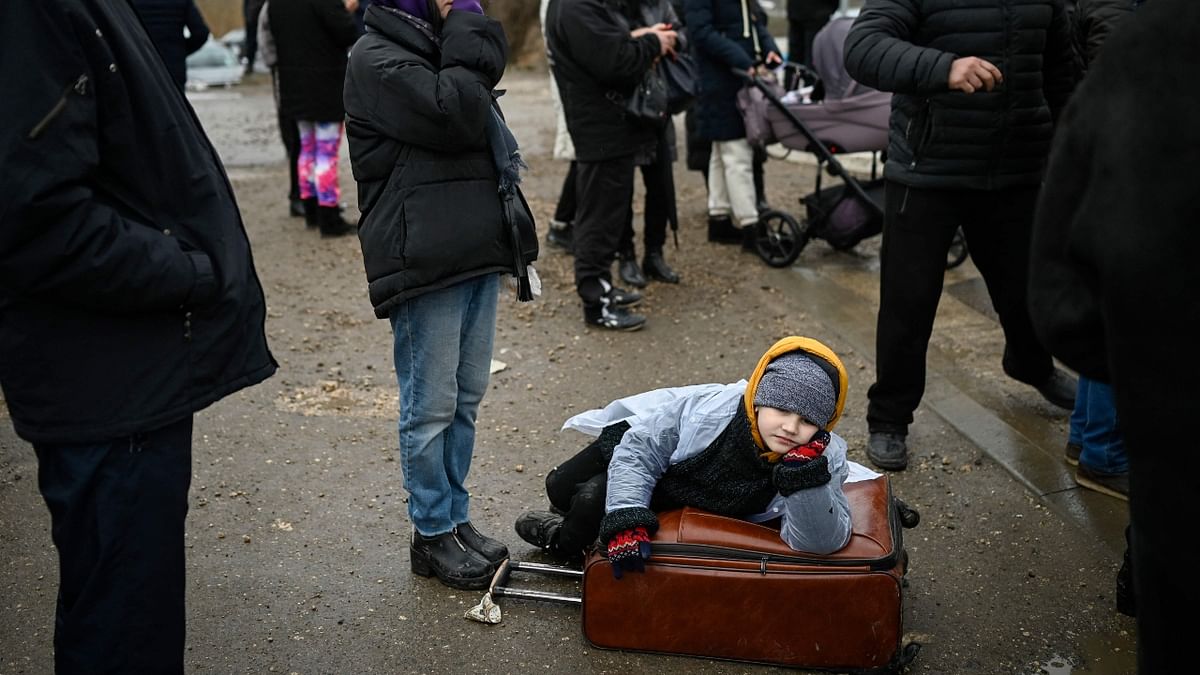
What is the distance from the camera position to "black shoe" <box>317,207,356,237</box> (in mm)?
8156

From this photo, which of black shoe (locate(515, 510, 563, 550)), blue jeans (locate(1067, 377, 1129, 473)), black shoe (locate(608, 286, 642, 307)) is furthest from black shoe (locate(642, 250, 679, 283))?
black shoe (locate(515, 510, 563, 550))

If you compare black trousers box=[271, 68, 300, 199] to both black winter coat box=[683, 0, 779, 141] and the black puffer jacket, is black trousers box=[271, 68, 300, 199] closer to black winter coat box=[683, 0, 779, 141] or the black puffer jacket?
black winter coat box=[683, 0, 779, 141]

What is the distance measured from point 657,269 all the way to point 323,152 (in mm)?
2632

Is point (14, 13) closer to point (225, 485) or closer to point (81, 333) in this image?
point (81, 333)

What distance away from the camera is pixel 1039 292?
2.12 meters

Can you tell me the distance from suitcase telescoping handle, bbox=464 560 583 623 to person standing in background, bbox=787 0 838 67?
7293mm

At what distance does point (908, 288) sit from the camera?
440 centimetres

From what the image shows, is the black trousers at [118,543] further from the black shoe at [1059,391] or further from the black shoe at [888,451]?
the black shoe at [1059,391]

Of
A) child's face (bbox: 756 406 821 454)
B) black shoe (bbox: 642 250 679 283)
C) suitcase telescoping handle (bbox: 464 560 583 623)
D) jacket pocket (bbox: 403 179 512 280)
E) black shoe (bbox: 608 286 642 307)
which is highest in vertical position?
jacket pocket (bbox: 403 179 512 280)

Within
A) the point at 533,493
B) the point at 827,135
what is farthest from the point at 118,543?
the point at 827,135

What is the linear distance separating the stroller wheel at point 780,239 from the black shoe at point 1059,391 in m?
2.37

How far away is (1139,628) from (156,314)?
2.02 metres

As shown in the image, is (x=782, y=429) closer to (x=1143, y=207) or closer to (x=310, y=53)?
(x=1143, y=207)

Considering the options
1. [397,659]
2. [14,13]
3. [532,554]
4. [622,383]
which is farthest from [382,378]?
[14,13]
